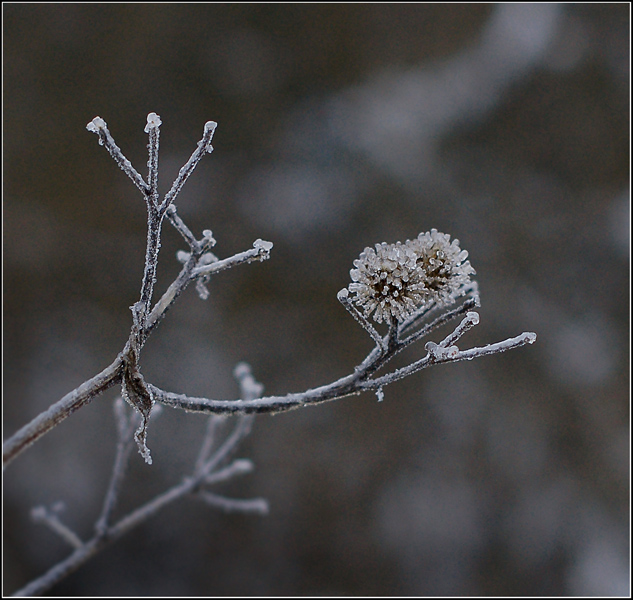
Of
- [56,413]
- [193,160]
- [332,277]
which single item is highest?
[332,277]

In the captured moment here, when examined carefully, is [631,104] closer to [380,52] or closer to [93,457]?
[380,52]

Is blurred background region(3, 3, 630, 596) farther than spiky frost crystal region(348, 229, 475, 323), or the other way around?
blurred background region(3, 3, 630, 596)

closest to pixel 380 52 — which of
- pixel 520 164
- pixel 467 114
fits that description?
pixel 467 114

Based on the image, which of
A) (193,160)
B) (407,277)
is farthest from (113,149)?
(407,277)

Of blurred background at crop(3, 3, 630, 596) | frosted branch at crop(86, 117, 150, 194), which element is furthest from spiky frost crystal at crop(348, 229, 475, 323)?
blurred background at crop(3, 3, 630, 596)

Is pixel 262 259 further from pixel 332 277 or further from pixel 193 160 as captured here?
pixel 332 277

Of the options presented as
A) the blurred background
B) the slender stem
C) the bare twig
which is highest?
the blurred background

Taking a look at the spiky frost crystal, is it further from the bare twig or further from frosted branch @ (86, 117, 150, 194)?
frosted branch @ (86, 117, 150, 194)
